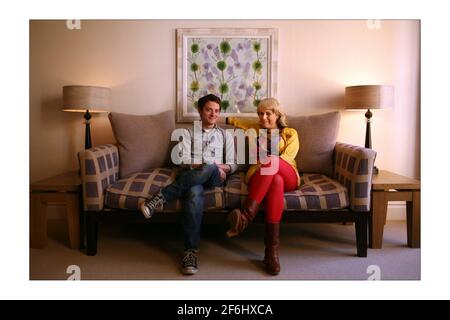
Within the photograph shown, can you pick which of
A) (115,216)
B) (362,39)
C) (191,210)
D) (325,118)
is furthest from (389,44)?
(115,216)

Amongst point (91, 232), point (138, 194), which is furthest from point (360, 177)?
point (91, 232)

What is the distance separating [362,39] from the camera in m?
2.60

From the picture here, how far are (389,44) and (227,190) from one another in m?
1.78

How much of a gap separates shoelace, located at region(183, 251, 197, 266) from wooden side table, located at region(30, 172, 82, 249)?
753 mm

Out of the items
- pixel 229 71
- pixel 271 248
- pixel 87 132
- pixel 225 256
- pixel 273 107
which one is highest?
pixel 229 71

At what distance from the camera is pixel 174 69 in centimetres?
263

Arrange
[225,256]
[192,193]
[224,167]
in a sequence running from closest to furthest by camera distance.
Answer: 1. [192,193]
2. [225,256]
3. [224,167]

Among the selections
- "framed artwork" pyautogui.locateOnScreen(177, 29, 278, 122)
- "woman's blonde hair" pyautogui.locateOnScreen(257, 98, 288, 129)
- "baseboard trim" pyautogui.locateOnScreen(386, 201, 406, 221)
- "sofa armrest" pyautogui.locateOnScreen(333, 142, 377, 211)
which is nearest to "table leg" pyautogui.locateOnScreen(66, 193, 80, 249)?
"framed artwork" pyautogui.locateOnScreen(177, 29, 278, 122)

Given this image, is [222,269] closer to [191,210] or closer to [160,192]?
[191,210]

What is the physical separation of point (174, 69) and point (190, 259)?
4.99ft

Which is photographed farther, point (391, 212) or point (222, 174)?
point (391, 212)

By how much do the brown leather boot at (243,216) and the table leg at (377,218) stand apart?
0.75 m

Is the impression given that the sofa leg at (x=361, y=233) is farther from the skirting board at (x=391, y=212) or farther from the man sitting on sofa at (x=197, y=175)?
the skirting board at (x=391, y=212)

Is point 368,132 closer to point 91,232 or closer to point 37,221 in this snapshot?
point 91,232
